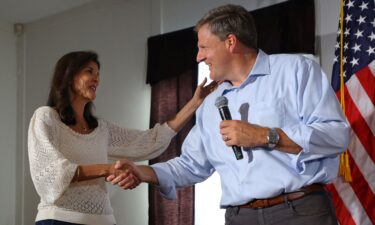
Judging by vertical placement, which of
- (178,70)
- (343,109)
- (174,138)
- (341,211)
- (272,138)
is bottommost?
(341,211)

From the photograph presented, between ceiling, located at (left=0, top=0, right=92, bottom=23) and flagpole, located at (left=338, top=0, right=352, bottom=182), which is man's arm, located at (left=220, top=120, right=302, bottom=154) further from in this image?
ceiling, located at (left=0, top=0, right=92, bottom=23)

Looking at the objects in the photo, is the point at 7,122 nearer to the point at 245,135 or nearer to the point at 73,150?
the point at 73,150

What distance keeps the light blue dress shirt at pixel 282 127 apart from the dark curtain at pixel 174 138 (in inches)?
88.0

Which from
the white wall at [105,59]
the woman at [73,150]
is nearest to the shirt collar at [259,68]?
the woman at [73,150]

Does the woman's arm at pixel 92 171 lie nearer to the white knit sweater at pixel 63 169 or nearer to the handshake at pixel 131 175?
the white knit sweater at pixel 63 169

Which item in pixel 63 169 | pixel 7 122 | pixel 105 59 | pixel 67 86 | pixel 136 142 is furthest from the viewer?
pixel 7 122

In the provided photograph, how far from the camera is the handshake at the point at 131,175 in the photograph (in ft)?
6.42

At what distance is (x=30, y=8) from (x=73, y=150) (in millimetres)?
3436

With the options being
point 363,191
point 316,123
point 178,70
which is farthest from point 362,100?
point 178,70

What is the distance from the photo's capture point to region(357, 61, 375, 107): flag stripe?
9.59 feet

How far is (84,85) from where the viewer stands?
253 centimetres

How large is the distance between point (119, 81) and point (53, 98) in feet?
7.46

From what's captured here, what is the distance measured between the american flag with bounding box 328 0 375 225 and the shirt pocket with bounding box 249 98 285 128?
1.36 m

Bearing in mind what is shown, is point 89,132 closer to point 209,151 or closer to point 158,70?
point 209,151
